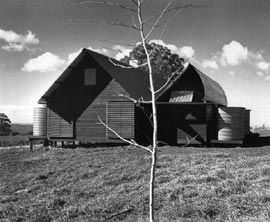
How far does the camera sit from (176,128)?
90.8 feet

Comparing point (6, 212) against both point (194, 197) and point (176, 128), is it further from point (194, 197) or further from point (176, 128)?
point (176, 128)

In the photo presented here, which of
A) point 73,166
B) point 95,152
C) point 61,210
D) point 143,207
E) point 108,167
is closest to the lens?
point 143,207

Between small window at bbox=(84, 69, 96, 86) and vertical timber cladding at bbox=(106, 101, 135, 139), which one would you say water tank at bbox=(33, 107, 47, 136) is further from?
vertical timber cladding at bbox=(106, 101, 135, 139)

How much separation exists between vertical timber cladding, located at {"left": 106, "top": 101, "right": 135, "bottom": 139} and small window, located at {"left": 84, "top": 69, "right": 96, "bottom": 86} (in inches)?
95.0

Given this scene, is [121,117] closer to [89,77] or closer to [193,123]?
[89,77]

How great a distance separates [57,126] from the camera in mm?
29125

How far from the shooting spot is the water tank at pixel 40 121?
30703mm

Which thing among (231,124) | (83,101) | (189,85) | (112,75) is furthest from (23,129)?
(231,124)

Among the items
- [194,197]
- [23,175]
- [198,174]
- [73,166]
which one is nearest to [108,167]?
[73,166]

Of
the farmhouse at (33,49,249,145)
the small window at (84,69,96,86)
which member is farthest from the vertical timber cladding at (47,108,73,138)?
the small window at (84,69,96,86)

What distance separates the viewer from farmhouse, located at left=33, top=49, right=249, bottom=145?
26.8 m

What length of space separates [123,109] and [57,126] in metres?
5.64

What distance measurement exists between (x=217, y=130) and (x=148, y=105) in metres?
5.34

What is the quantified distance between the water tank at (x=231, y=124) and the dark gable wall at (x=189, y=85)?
255 cm
